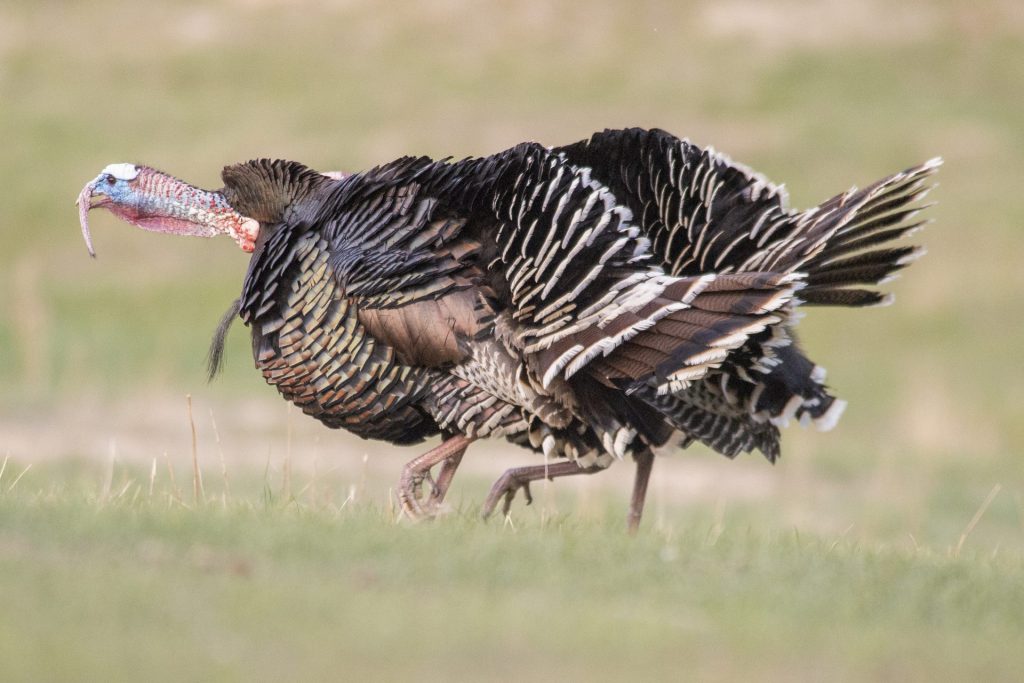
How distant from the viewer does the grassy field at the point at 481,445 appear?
15.5 ft

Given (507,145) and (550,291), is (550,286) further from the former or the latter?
(507,145)

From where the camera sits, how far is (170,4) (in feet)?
108

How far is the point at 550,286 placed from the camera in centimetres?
667

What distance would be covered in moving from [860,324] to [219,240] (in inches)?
401

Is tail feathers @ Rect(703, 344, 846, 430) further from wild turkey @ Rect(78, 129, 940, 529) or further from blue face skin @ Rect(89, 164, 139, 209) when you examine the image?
blue face skin @ Rect(89, 164, 139, 209)

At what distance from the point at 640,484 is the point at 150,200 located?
2908 millimetres

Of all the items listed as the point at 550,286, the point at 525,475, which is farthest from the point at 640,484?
the point at 550,286

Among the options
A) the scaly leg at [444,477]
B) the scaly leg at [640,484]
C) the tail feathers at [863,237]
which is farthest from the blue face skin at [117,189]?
the tail feathers at [863,237]

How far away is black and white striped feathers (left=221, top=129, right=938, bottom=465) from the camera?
6.70 metres

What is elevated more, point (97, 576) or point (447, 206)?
point (447, 206)

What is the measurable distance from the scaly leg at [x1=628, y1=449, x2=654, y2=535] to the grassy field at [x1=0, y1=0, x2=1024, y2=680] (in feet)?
0.34

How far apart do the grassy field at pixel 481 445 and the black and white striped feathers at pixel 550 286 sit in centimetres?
52

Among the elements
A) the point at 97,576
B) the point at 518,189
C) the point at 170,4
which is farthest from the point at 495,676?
the point at 170,4

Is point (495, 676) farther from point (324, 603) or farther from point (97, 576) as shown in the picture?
point (97, 576)
